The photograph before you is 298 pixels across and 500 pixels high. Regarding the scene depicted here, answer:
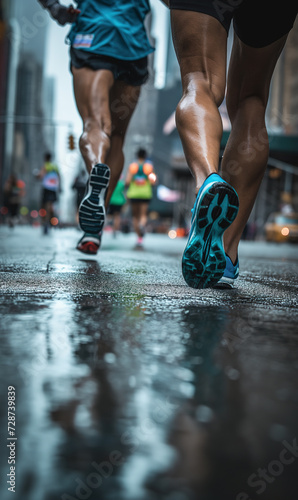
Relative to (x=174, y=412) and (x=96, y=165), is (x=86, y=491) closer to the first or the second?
(x=174, y=412)

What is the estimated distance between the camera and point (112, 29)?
4.32 meters

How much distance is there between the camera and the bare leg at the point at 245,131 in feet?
8.63

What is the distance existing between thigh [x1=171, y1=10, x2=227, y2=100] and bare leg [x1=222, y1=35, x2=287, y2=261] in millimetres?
271

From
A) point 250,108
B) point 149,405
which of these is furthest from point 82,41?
point 149,405

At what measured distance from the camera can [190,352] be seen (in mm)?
1049

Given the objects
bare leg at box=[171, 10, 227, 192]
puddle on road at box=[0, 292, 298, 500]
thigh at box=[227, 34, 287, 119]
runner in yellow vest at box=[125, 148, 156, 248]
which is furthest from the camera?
runner in yellow vest at box=[125, 148, 156, 248]

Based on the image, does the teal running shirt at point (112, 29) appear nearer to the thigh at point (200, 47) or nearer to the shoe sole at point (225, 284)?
the thigh at point (200, 47)

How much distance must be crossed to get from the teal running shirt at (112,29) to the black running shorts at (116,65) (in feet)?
0.15

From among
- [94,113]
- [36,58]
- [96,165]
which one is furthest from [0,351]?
[36,58]

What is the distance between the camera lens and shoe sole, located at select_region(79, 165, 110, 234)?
3.44 m

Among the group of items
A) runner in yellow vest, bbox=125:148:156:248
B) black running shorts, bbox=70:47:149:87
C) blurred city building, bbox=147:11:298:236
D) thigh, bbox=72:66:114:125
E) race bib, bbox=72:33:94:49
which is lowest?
runner in yellow vest, bbox=125:148:156:248

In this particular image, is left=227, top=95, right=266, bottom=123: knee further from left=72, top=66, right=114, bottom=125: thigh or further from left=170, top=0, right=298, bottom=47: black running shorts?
left=72, top=66, right=114, bottom=125: thigh

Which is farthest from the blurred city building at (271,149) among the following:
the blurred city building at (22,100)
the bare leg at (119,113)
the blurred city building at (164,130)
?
the bare leg at (119,113)

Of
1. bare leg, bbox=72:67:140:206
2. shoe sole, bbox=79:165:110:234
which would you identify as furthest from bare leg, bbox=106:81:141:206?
shoe sole, bbox=79:165:110:234
